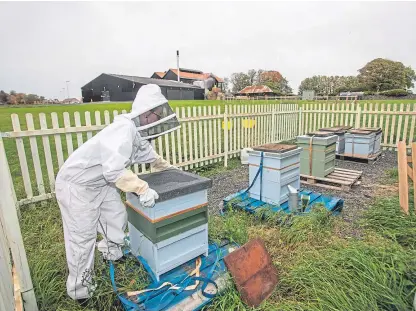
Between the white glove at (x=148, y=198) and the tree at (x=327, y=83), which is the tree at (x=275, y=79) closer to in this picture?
the tree at (x=327, y=83)

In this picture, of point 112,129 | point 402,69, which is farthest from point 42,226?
point 402,69

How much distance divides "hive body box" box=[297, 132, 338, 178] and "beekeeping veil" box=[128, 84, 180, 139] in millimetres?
3943

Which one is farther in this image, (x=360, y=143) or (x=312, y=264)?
(x=360, y=143)

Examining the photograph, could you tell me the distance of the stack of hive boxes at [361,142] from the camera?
7.26 m

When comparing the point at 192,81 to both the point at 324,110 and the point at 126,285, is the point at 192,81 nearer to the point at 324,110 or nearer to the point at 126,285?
the point at 324,110

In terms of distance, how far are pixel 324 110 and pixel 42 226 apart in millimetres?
9987

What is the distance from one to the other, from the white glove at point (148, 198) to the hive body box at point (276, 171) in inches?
91.1

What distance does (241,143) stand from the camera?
823 centimetres

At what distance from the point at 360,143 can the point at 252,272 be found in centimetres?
659

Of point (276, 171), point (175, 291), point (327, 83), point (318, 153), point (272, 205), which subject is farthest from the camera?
point (327, 83)

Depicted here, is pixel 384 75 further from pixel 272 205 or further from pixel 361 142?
pixel 272 205

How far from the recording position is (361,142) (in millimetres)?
7391

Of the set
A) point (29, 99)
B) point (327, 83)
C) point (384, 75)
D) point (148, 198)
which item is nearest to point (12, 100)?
point (29, 99)

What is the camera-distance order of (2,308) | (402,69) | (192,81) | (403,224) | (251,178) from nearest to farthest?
1. (2,308)
2. (403,224)
3. (251,178)
4. (402,69)
5. (192,81)
